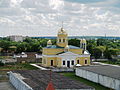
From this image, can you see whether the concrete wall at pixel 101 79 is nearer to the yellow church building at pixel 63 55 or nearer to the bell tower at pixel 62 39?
the yellow church building at pixel 63 55

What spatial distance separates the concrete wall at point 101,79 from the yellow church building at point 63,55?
33.9 ft

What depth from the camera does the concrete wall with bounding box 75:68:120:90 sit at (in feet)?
96.4

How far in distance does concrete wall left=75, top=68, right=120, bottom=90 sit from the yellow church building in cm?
1034

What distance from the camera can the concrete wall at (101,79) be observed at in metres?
29.4

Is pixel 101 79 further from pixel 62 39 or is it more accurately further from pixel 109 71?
pixel 62 39

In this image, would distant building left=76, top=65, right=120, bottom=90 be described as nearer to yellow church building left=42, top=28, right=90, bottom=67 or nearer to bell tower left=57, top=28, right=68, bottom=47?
yellow church building left=42, top=28, right=90, bottom=67

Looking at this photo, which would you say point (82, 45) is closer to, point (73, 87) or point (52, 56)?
point (52, 56)

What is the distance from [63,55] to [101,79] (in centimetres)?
1901

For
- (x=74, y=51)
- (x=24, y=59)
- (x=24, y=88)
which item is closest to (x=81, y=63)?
(x=74, y=51)

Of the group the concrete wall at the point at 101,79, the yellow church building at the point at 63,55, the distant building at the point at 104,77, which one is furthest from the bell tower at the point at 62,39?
the distant building at the point at 104,77

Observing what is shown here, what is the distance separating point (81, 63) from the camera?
53.6 m

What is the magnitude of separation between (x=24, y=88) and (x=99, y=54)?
48096 mm

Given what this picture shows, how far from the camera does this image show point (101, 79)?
32844 millimetres

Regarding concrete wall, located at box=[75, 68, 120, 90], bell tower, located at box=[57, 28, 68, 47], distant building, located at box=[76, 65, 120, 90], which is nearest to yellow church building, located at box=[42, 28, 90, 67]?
bell tower, located at box=[57, 28, 68, 47]
